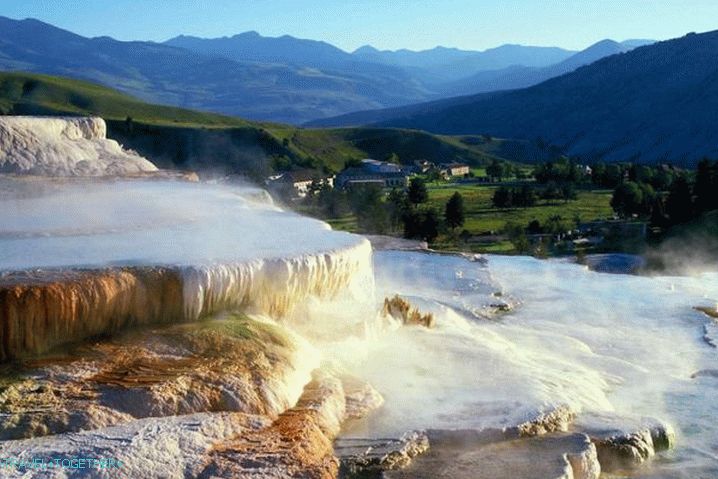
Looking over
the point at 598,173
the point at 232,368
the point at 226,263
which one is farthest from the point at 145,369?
the point at 598,173

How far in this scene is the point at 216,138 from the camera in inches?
4176

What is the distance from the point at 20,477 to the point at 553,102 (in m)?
185

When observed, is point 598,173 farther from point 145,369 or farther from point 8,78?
point 8,78

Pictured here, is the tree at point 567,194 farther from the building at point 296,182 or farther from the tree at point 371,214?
the tree at point 371,214

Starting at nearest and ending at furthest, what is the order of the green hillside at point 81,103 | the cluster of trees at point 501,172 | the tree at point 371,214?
the tree at point 371,214
the cluster of trees at point 501,172
the green hillside at point 81,103

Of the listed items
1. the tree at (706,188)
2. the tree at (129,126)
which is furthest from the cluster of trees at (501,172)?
the tree at (129,126)

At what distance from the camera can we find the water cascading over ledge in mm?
12445

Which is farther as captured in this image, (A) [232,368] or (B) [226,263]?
(B) [226,263]

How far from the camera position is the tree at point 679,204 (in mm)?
48812

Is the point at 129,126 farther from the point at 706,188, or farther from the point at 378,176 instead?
the point at 706,188

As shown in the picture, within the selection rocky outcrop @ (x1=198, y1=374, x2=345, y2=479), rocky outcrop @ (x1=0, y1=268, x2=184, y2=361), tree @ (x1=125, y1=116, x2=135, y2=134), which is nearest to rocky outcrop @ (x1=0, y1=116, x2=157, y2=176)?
rocky outcrop @ (x1=0, y1=268, x2=184, y2=361)

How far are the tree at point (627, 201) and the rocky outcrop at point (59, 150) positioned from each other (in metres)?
38.6

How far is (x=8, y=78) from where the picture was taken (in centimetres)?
12281

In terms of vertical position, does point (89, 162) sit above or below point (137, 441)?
above
